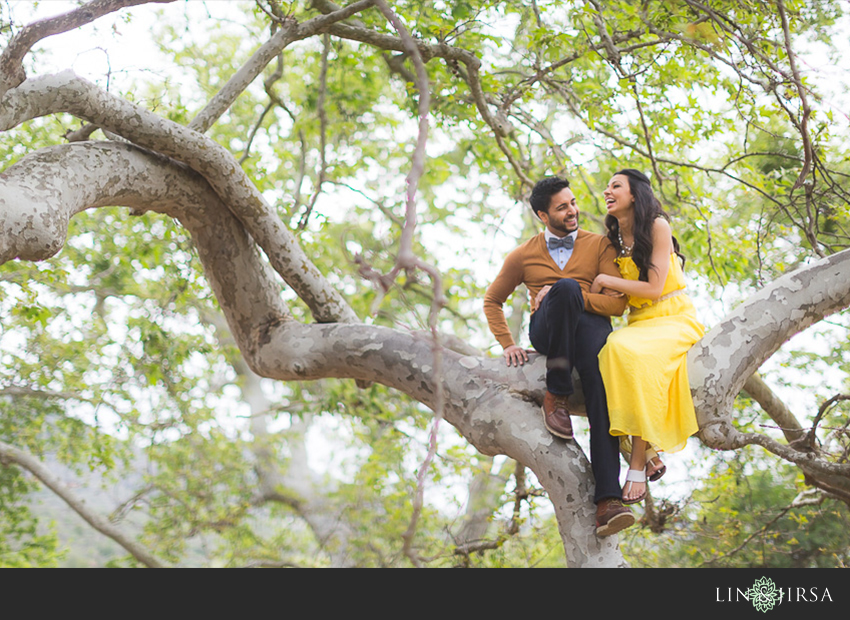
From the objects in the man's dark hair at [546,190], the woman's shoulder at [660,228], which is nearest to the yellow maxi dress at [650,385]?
the woman's shoulder at [660,228]

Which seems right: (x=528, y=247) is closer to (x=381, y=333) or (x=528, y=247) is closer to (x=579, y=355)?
(x=579, y=355)

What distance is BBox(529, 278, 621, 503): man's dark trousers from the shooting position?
236 centimetres

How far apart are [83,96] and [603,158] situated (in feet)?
12.9

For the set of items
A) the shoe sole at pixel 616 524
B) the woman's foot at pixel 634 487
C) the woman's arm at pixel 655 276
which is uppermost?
the woman's arm at pixel 655 276

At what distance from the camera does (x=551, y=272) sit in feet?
9.19

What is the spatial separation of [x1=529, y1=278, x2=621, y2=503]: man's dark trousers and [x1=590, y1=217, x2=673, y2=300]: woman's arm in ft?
0.49

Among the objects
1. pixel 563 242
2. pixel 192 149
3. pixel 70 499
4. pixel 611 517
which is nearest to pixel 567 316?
pixel 563 242

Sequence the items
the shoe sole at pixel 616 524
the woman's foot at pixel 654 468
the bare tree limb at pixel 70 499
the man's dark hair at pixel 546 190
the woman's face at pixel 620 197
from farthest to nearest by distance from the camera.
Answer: the bare tree limb at pixel 70 499, the man's dark hair at pixel 546 190, the woman's face at pixel 620 197, the woman's foot at pixel 654 468, the shoe sole at pixel 616 524

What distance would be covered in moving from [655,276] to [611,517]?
86 centimetres

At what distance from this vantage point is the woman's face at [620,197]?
2.68 metres
